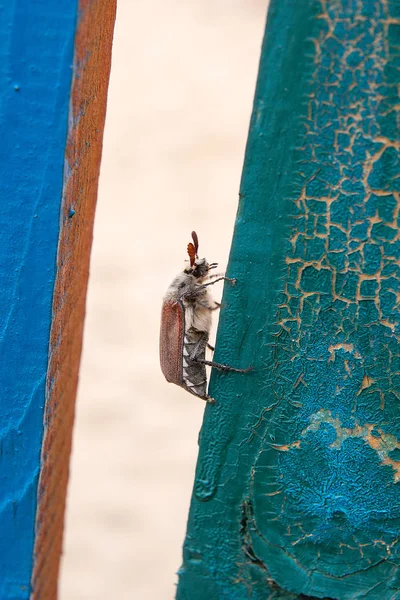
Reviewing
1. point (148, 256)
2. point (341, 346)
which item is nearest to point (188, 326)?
point (341, 346)

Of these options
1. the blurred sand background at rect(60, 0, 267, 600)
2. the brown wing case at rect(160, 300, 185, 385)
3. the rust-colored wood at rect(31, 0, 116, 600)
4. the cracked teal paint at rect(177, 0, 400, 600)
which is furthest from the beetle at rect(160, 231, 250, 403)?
the blurred sand background at rect(60, 0, 267, 600)

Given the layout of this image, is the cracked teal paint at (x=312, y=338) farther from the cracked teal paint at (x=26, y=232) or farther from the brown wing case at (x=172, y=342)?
the brown wing case at (x=172, y=342)

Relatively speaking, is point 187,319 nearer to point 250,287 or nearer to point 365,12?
point 250,287

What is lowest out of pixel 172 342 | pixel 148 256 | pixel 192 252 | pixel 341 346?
pixel 341 346

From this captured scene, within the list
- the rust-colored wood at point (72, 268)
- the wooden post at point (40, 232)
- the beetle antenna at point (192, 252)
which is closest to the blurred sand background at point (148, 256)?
the beetle antenna at point (192, 252)

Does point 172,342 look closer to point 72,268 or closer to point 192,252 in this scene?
point 192,252
